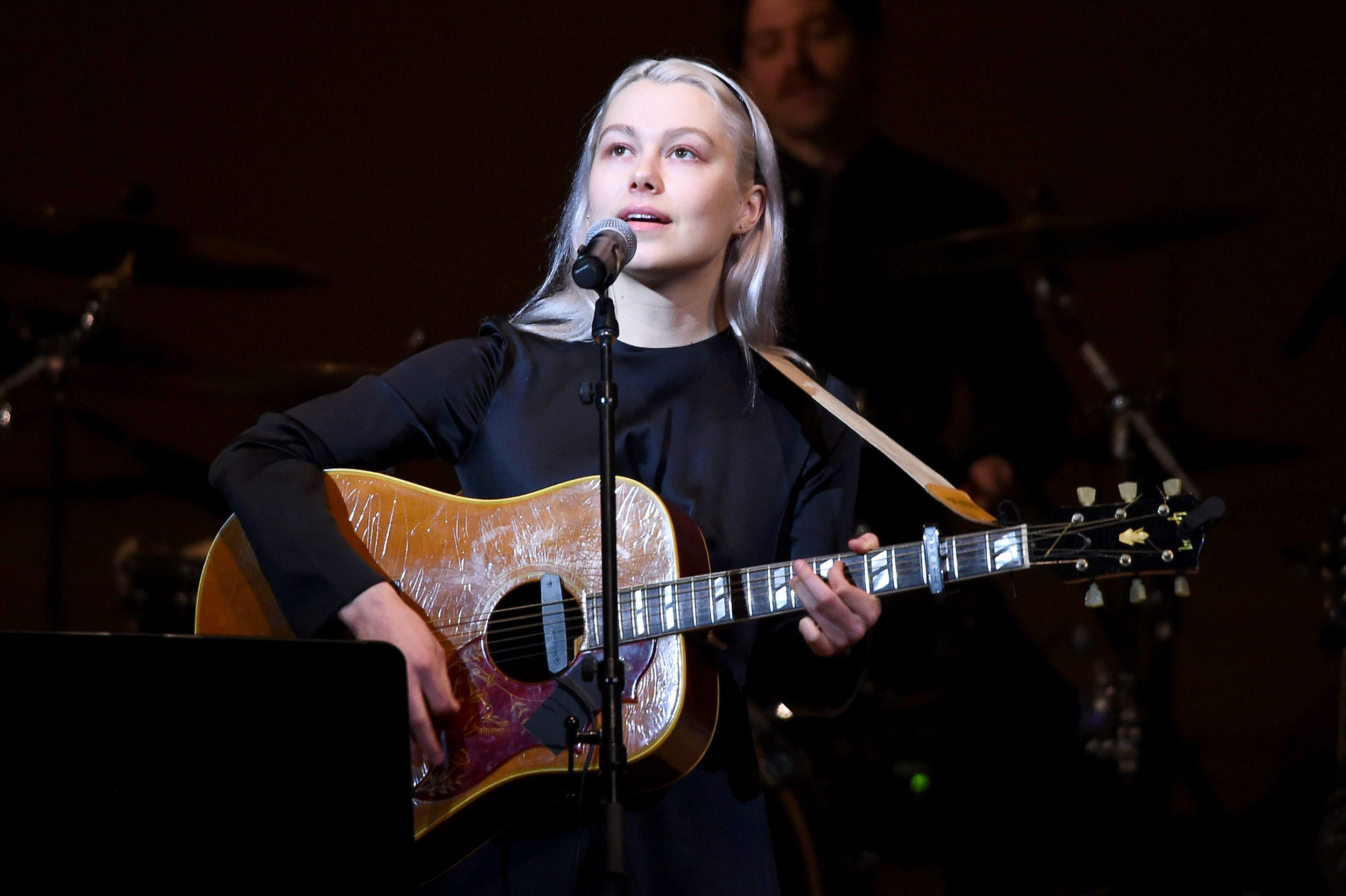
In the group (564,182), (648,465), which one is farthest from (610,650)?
(564,182)

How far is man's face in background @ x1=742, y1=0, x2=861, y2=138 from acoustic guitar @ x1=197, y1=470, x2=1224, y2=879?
2585 mm

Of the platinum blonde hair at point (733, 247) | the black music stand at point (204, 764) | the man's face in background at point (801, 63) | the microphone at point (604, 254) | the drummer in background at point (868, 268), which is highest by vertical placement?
the man's face in background at point (801, 63)

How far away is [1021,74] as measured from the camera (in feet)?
14.6

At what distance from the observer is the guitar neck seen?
1.73 metres

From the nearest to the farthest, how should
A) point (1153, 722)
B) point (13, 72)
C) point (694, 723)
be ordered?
1. point (694, 723)
2. point (1153, 722)
3. point (13, 72)

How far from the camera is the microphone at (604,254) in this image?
1666 millimetres

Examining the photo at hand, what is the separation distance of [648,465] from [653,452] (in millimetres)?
22

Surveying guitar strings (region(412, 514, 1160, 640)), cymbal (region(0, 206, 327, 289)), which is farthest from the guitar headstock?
cymbal (region(0, 206, 327, 289))

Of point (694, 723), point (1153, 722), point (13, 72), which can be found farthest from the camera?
point (13, 72)

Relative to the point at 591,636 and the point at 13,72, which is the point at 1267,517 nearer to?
the point at 591,636

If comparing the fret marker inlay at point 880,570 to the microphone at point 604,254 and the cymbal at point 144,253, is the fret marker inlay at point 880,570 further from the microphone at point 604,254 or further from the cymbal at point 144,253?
the cymbal at point 144,253

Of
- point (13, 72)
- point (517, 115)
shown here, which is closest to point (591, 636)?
point (517, 115)

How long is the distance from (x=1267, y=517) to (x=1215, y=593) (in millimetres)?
335

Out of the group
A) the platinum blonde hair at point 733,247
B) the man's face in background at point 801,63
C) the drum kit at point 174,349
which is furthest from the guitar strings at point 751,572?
the man's face in background at point 801,63
